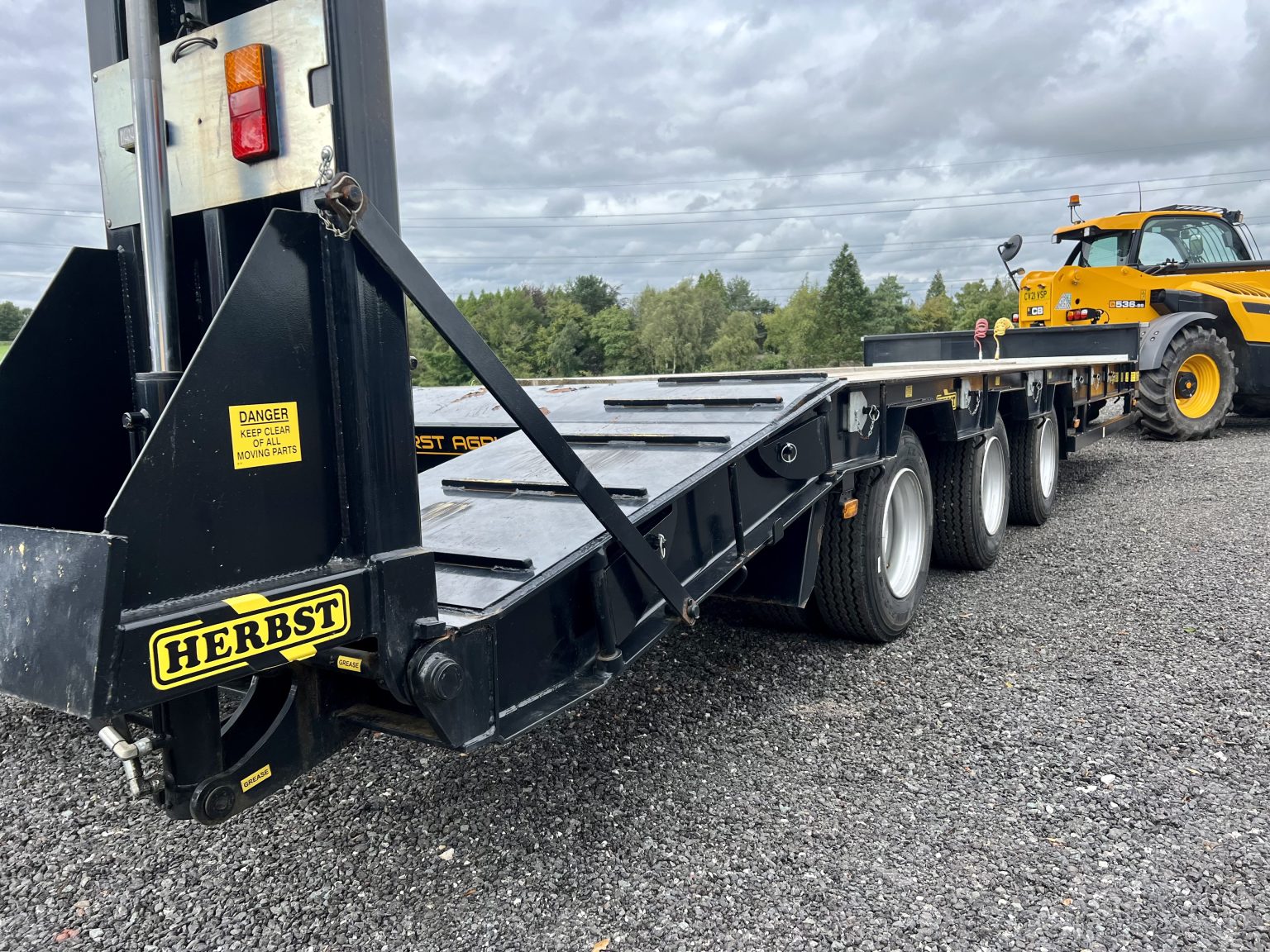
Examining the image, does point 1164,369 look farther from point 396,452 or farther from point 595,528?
point 396,452

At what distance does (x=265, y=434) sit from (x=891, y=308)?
255 ft

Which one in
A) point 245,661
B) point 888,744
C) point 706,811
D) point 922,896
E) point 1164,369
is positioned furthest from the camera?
point 1164,369

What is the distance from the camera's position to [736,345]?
75.2 meters

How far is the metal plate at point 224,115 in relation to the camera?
1797mm

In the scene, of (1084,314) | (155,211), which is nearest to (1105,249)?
Result: (1084,314)

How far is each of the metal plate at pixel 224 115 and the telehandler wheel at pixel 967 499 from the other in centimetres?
398

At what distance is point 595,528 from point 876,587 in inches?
74.4

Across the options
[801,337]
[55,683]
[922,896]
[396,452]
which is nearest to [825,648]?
[922,896]

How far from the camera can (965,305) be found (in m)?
82.8

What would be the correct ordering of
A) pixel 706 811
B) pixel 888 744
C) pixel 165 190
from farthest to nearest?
pixel 888 744 < pixel 706 811 < pixel 165 190

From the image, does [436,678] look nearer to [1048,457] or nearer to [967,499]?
[967,499]

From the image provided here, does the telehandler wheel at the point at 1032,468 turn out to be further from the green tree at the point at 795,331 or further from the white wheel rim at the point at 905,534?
the green tree at the point at 795,331

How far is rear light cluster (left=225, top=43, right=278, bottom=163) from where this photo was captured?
183 cm

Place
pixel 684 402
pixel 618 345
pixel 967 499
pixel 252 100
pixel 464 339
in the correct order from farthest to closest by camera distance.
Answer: pixel 618 345 < pixel 967 499 < pixel 684 402 < pixel 464 339 < pixel 252 100
